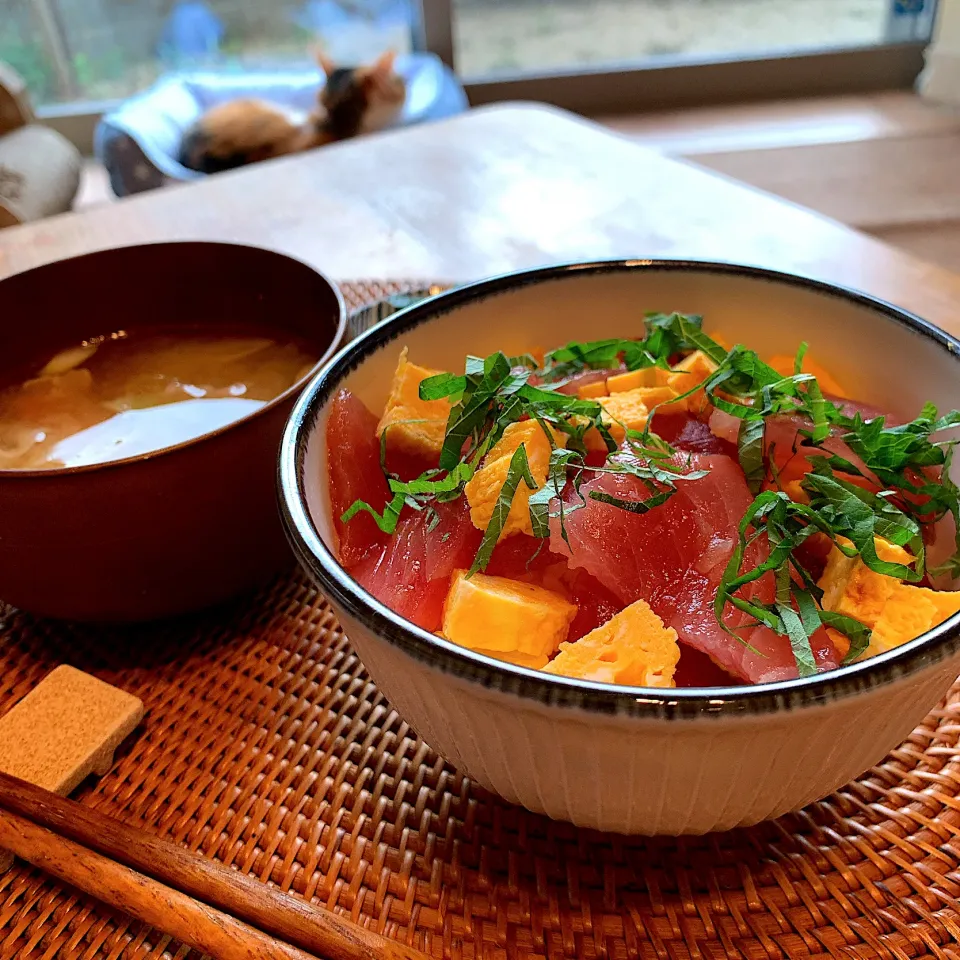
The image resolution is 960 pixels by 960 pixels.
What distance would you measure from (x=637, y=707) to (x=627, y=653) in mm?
74

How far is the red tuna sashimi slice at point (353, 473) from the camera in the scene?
682 millimetres

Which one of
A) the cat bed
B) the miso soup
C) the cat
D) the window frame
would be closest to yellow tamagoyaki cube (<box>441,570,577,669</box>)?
the miso soup

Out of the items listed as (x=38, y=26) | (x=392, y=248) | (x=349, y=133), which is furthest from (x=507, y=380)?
(x=38, y=26)

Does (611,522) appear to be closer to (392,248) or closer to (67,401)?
(67,401)

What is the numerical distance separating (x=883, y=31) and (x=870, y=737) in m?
4.23

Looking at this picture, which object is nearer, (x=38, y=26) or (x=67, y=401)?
(x=67, y=401)

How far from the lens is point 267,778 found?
2.31 ft

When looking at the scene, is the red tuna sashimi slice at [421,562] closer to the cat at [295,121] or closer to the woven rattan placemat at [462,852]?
the woven rattan placemat at [462,852]

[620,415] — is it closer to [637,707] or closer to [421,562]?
[421,562]

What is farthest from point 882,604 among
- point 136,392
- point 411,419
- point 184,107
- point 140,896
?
point 184,107

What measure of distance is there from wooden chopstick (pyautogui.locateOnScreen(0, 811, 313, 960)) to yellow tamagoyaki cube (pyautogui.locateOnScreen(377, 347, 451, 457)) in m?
0.35

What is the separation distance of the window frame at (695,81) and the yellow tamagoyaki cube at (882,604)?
366cm

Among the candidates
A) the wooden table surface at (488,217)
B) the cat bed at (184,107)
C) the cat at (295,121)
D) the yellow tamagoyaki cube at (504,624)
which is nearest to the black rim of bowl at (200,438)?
the yellow tamagoyaki cube at (504,624)

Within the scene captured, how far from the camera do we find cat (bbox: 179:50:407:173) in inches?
118
